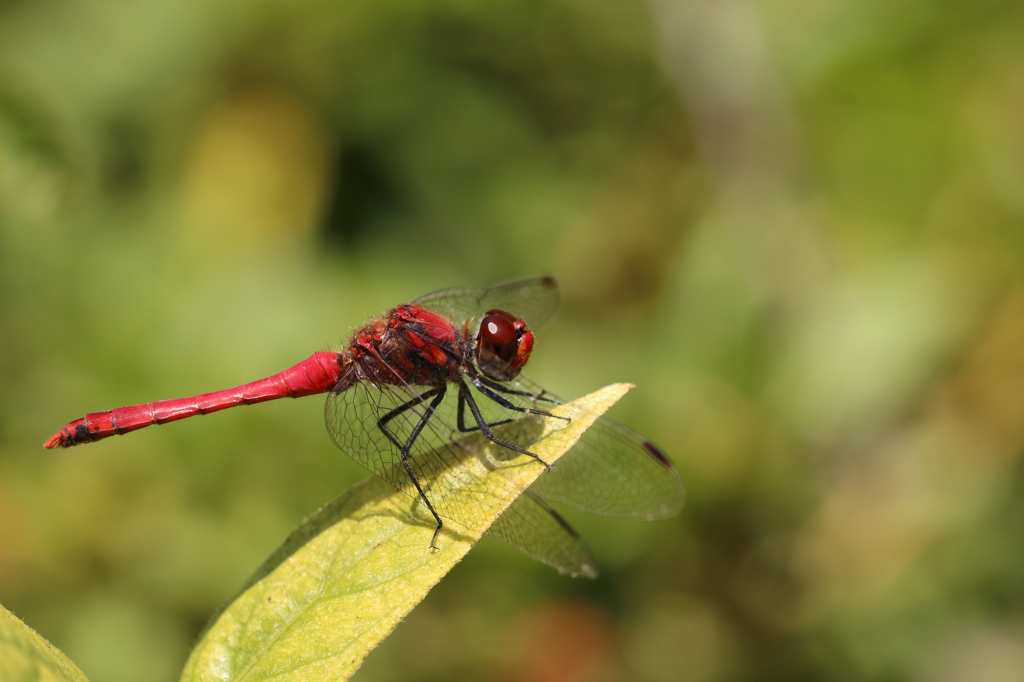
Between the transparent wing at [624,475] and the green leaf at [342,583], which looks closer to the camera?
the green leaf at [342,583]

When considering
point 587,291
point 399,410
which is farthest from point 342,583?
point 587,291

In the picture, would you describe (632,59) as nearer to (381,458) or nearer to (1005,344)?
(1005,344)

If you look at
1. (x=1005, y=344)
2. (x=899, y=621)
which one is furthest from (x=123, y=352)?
(x=1005, y=344)

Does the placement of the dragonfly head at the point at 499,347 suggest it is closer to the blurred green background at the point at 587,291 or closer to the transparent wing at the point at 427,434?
the transparent wing at the point at 427,434

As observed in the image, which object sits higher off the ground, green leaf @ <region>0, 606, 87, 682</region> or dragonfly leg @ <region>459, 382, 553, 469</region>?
green leaf @ <region>0, 606, 87, 682</region>

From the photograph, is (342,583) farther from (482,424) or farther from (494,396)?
(494,396)

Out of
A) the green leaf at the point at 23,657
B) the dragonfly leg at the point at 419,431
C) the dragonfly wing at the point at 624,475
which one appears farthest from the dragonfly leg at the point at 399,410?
the green leaf at the point at 23,657

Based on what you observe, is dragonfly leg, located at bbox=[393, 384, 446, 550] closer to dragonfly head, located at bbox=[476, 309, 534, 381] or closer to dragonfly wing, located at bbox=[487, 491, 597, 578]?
dragonfly head, located at bbox=[476, 309, 534, 381]

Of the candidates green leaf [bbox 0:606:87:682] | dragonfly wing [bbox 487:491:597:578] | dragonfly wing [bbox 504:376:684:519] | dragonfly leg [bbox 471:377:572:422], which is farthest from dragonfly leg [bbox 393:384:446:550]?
green leaf [bbox 0:606:87:682]
